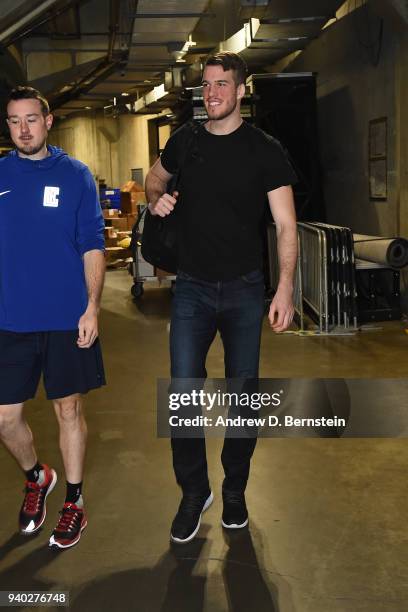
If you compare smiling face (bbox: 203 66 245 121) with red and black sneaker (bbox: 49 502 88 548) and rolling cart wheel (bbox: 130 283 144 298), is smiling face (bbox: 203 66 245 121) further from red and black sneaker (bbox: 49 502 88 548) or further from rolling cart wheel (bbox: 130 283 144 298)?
rolling cart wheel (bbox: 130 283 144 298)

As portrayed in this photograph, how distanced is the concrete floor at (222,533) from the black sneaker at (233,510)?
4 centimetres

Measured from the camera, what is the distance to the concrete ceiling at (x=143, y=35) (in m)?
6.86

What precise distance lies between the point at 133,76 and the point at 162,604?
10624 mm

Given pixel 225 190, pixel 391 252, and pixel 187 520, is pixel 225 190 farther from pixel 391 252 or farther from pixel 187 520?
pixel 391 252

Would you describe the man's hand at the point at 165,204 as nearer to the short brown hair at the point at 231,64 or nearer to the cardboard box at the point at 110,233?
the short brown hair at the point at 231,64

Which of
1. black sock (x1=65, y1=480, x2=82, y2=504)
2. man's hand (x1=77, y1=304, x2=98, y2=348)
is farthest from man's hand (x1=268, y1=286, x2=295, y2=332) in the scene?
black sock (x1=65, y1=480, x2=82, y2=504)

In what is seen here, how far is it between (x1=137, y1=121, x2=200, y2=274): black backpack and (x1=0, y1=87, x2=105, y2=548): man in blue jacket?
0.63 feet

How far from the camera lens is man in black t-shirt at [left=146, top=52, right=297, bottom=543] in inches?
96.7

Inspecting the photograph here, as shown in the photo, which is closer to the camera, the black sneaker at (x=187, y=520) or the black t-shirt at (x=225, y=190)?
the black t-shirt at (x=225, y=190)

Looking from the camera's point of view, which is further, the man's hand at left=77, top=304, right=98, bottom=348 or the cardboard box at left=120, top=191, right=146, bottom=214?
the cardboard box at left=120, top=191, right=146, bottom=214

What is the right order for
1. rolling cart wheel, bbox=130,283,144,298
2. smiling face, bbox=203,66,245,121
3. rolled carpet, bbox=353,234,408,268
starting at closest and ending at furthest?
1. smiling face, bbox=203,66,245,121
2. rolled carpet, bbox=353,234,408,268
3. rolling cart wheel, bbox=130,283,144,298

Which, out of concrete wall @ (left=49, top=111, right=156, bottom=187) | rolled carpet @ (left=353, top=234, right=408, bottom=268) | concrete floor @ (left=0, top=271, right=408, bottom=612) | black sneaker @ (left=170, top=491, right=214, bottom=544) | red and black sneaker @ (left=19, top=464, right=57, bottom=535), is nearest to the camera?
concrete floor @ (left=0, top=271, right=408, bottom=612)

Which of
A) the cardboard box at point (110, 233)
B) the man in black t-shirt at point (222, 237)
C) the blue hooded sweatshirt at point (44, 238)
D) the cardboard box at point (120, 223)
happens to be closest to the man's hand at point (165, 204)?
the man in black t-shirt at point (222, 237)

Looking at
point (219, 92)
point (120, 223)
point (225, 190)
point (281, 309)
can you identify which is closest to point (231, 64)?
point (219, 92)
